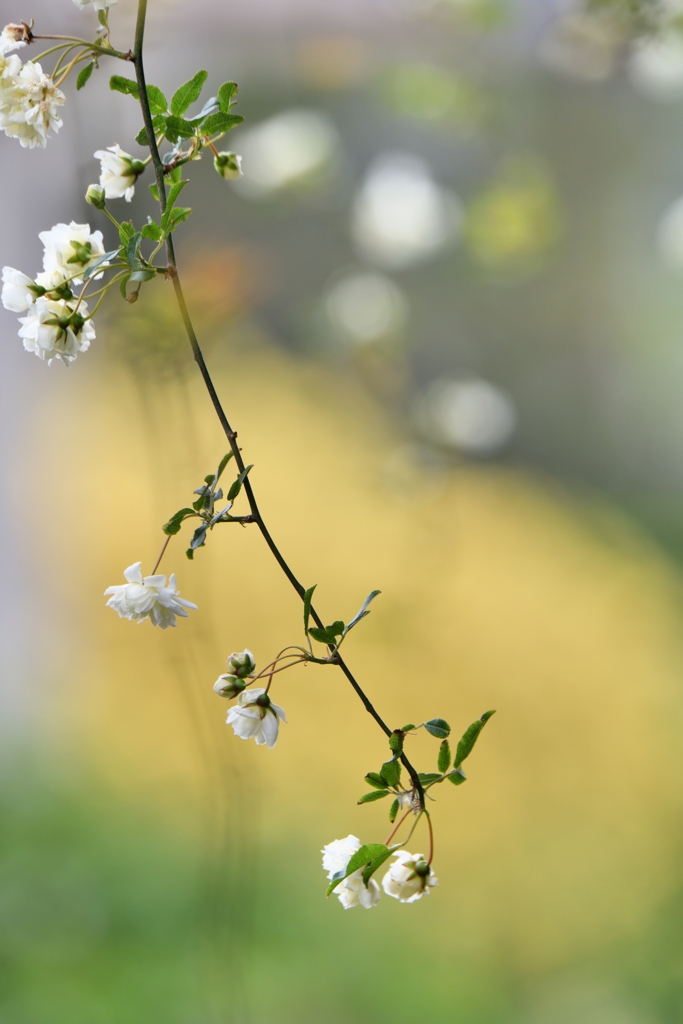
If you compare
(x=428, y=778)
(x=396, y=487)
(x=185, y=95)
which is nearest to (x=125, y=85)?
(x=185, y=95)

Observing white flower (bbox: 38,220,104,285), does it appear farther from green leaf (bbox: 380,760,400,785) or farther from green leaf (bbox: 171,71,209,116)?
green leaf (bbox: 380,760,400,785)

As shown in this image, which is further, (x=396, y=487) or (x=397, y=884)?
(x=396, y=487)

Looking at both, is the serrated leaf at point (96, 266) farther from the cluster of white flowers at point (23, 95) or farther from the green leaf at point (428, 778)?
the green leaf at point (428, 778)

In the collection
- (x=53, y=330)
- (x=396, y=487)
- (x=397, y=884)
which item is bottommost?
(x=397, y=884)

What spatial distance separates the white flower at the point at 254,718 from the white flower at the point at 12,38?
8.4 inches

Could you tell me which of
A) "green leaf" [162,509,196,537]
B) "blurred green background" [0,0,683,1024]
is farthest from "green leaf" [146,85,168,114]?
"blurred green background" [0,0,683,1024]

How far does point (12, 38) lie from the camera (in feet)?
0.81

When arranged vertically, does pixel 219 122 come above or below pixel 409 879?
above

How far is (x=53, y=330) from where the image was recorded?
9.5 inches

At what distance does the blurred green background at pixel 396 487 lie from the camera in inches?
36.9

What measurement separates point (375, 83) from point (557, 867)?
0.98 m

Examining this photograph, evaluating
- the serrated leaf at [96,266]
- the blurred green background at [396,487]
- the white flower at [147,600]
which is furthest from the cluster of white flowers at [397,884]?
the blurred green background at [396,487]

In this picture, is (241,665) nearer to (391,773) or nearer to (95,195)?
(391,773)

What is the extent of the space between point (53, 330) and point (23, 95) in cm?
7
